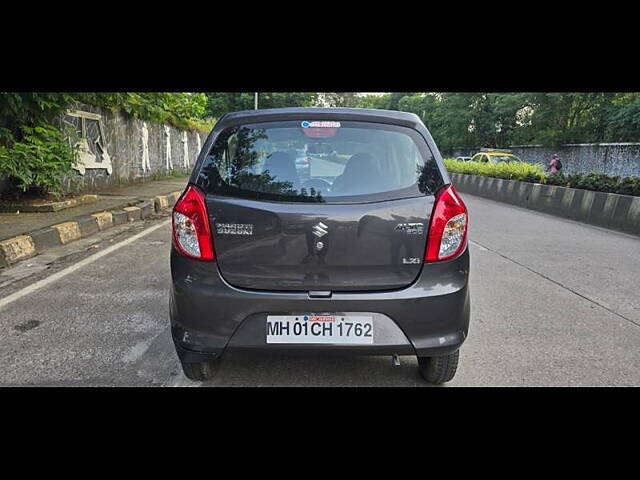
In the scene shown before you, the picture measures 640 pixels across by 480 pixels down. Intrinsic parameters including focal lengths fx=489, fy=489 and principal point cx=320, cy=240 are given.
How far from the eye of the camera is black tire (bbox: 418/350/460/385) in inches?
107

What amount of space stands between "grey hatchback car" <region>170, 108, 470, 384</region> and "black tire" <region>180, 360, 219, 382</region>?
188 mm

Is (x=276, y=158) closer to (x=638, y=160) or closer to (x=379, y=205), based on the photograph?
(x=379, y=205)

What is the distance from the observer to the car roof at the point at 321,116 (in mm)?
2602

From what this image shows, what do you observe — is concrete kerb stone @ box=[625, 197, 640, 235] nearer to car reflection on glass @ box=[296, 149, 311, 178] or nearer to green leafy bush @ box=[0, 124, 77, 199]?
car reflection on glass @ box=[296, 149, 311, 178]

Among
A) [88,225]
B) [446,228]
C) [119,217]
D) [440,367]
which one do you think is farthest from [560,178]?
[446,228]

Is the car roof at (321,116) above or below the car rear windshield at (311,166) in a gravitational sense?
above

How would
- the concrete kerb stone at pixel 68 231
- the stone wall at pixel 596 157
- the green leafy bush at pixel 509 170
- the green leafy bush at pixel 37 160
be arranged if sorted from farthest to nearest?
the stone wall at pixel 596 157 → the green leafy bush at pixel 509 170 → the green leafy bush at pixel 37 160 → the concrete kerb stone at pixel 68 231

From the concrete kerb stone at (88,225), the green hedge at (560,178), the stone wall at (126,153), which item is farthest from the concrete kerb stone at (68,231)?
the green hedge at (560,178)

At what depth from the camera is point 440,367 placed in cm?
275

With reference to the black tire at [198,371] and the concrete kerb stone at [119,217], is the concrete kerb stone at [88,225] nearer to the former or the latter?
the concrete kerb stone at [119,217]

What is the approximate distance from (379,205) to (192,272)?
100 centimetres

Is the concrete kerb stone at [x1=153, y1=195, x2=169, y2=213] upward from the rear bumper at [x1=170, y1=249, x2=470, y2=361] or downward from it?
downward

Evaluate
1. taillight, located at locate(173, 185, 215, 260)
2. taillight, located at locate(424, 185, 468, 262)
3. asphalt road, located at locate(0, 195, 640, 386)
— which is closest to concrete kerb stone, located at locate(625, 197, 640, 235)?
asphalt road, located at locate(0, 195, 640, 386)

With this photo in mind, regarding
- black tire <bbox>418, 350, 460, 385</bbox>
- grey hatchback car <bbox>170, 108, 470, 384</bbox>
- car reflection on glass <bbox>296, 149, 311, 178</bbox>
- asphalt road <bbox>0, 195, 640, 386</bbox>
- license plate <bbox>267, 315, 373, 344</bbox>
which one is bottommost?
asphalt road <bbox>0, 195, 640, 386</bbox>
